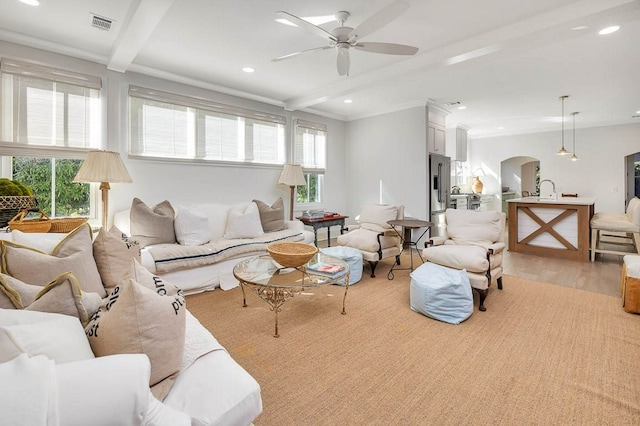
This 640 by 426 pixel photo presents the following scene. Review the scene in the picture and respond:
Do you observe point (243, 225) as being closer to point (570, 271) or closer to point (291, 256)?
point (291, 256)

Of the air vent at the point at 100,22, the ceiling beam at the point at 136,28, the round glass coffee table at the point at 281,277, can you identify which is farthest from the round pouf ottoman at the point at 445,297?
the air vent at the point at 100,22

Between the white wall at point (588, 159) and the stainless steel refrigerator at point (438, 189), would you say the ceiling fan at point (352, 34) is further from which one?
the white wall at point (588, 159)

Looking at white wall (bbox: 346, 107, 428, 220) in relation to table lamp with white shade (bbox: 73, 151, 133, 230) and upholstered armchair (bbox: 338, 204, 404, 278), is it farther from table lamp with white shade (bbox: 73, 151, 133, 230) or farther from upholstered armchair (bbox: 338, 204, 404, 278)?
table lamp with white shade (bbox: 73, 151, 133, 230)

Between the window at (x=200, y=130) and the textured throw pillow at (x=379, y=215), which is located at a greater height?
the window at (x=200, y=130)

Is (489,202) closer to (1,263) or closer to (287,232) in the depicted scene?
(287,232)

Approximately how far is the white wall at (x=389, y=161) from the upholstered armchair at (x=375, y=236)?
136cm

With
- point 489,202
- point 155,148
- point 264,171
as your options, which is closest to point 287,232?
point 264,171

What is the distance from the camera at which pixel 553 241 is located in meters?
4.98

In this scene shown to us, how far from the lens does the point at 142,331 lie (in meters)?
0.97

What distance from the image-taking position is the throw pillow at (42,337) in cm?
73

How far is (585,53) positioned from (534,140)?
509 cm

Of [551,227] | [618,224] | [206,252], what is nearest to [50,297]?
[206,252]

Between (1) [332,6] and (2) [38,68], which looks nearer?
(1) [332,6]

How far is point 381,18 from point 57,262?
252 cm
